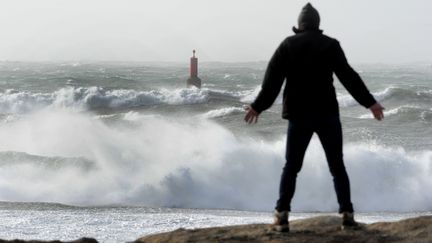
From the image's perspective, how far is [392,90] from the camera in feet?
108

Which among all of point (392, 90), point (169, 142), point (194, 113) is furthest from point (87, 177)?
point (392, 90)

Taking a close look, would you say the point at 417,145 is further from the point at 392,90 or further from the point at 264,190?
the point at 392,90

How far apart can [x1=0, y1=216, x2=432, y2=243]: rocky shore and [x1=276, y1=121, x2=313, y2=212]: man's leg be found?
0.28 meters

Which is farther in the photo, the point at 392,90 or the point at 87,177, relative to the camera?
the point at 392,90

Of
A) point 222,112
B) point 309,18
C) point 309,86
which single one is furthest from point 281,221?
point 222,112

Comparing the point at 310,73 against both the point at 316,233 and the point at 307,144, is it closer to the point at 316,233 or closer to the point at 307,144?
the point at 307,144

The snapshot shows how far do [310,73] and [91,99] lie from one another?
26138mm

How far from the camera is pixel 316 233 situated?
471cm

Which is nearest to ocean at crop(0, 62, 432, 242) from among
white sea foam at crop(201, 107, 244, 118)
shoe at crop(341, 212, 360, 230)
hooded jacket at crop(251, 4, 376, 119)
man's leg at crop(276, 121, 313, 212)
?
man's leg at crop(276, 121, 313, 212)

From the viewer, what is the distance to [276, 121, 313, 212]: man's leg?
4.55m

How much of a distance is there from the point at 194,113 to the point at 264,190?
14.3m

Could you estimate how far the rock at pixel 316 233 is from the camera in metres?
4.57

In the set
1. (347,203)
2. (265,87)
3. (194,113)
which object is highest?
(265,87)

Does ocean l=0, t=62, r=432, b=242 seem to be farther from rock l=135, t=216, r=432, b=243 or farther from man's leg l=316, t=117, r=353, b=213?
man's leg l=316, t=117, r=353, b=213
